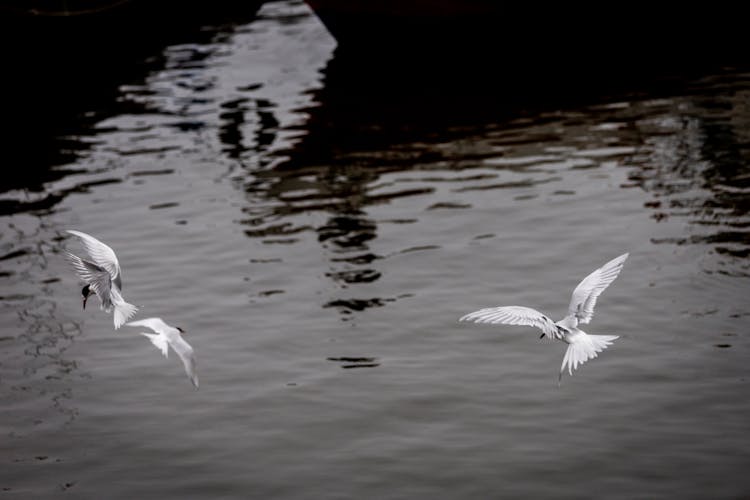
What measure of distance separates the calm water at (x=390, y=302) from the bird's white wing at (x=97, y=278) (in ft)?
4.33

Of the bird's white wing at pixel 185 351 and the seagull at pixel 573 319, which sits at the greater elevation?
the bird's white wing at pixel 185 351

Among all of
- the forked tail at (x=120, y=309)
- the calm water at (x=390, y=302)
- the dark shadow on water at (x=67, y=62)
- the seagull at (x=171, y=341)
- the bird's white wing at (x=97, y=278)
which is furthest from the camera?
the dark shadow on water at (x=67, y=62)

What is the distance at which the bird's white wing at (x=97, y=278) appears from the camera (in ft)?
25.1

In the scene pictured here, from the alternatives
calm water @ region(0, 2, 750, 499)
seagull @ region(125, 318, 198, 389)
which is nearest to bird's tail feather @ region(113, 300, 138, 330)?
seagull @ region(125, 318, 198, 389)

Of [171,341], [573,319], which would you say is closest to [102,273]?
[171,341]

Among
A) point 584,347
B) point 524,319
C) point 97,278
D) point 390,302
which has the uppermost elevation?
point 97,278

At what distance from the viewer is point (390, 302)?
35.6 ft

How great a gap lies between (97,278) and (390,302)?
3764 mm

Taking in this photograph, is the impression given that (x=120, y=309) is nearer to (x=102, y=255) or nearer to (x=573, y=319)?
(x=102, y=255)

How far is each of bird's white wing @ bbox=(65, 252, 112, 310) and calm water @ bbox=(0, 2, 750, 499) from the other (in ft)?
4.33

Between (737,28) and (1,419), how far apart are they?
1892 centimetres

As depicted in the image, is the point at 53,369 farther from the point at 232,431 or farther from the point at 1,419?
the point at 232,431

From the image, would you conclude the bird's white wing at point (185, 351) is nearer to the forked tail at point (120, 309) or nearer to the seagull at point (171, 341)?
the seagull at point (171, 341)

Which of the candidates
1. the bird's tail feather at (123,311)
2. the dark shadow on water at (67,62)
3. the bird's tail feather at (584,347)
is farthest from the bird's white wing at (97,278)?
the dark shadow on water at (67,62)
